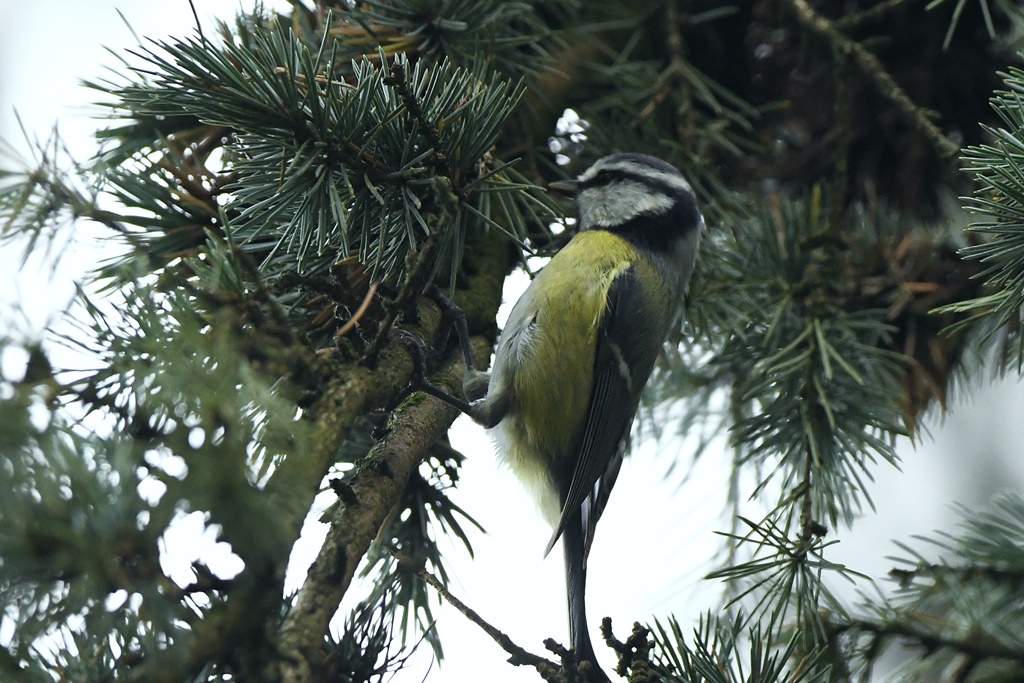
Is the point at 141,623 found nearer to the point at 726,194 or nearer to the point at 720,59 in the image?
the point at 726,194

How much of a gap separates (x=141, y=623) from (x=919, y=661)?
1224mm

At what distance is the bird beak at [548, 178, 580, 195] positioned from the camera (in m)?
2.08

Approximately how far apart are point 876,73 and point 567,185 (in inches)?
30.1

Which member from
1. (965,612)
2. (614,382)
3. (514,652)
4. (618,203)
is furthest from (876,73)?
(514,652)

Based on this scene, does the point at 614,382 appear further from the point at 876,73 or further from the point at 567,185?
the point at 876,73

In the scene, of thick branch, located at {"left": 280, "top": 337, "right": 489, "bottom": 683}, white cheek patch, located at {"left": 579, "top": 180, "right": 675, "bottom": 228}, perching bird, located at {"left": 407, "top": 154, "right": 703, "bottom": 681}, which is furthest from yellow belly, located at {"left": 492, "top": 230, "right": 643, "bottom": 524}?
thick branch, located at {"left": 280, "top": 337, "right": 489, "bottom": 683}

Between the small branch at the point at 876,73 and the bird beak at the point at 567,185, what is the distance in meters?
0.69

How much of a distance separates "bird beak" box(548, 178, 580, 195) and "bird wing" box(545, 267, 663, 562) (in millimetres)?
243

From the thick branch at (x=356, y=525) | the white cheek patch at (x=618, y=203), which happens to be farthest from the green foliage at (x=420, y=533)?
the white cheek patch at (x=618, y=203)

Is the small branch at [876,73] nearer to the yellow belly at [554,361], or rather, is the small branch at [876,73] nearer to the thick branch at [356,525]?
the yellow belly at [554,361]

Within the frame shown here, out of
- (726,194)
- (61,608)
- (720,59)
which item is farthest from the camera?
(720,59)

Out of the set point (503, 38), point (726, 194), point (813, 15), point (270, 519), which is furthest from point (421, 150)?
point (813, 15)

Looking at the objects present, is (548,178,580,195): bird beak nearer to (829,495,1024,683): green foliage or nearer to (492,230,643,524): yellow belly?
(492,230,643,524): yellow belly

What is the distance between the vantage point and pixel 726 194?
7.55 ft
